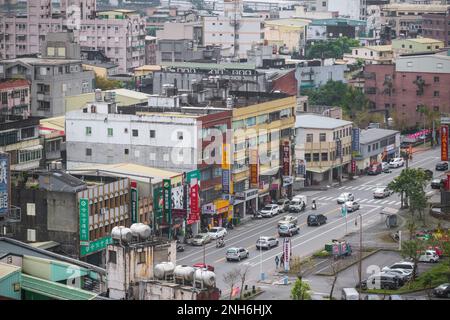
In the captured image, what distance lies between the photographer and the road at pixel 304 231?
34531 millimetres

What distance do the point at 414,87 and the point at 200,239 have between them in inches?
1125

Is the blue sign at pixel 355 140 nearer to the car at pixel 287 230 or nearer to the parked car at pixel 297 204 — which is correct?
the parked car at pixel 297 204

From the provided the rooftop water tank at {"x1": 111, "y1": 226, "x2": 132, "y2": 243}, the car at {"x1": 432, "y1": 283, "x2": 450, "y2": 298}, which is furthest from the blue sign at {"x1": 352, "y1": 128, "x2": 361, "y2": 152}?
the rooftop water tank at {"x1": 111, "y1": 226, "x2": 132, "y2": 243}

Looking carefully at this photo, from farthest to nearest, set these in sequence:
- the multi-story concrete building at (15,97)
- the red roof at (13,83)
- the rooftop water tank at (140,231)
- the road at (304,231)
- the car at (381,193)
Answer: the red roof at (13,83) → the multi-story concrete building at (15,97) → the car at (381,193) → the road at (304,231) → the rooftop water tank at (140,231)

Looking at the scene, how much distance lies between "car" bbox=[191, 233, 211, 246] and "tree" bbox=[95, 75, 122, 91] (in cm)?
2759

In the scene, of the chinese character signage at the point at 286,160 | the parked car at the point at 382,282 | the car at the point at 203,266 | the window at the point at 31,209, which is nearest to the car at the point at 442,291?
the parked car at the point at 382,282

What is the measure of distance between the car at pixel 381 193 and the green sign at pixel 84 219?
14883 mm

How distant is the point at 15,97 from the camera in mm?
50844

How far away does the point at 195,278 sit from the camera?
813 inches

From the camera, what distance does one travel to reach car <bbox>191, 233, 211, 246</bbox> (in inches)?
1454

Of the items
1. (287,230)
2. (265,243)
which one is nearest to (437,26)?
(287,230)

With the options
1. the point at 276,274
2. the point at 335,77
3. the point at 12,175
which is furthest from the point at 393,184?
the point at 335,77

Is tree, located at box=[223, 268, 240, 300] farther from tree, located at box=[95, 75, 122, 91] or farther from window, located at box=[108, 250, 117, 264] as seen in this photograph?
tree, located at box=[95, 75, 122, 91]
